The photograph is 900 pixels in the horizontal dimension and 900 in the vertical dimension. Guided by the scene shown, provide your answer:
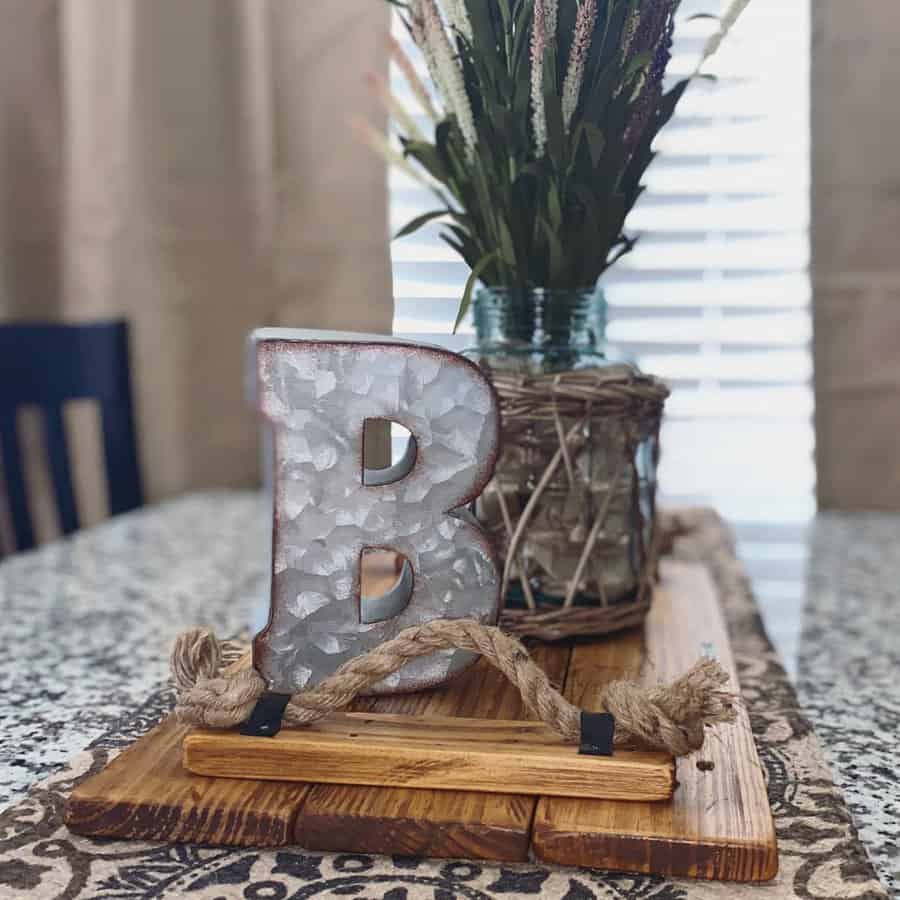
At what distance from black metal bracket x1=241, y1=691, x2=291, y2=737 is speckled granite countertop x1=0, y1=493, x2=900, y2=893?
0.09 meters

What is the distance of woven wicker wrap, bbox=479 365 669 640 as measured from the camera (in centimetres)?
74

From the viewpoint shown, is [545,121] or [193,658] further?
[545,121]

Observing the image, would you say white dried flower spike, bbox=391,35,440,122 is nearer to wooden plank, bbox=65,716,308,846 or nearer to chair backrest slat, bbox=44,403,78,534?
wooden plank, bbox=65,716,308,846

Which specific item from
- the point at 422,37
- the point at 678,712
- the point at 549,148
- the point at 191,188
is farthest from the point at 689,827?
the point at 191,188

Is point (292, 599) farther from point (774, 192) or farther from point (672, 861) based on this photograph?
Answer: point (774, 192)

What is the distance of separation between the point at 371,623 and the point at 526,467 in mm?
181

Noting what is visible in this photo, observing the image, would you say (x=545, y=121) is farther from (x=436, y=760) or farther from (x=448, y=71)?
(x=436, y=760)

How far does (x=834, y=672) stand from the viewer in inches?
34.0

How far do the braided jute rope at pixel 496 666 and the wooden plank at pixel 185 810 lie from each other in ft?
0.12

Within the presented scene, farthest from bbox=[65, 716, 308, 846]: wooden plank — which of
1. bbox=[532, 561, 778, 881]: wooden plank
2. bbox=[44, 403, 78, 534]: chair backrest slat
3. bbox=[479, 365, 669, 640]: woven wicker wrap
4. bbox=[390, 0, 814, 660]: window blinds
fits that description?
bbox=[390, 0, 814, 660]: window blinds

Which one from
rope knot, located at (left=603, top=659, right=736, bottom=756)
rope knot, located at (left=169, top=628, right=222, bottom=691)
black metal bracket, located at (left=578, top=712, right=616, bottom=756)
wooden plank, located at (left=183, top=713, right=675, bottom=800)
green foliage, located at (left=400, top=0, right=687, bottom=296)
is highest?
green foliage, located at (left=400, top=0, right=687, bottom=296)

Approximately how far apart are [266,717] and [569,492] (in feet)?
0.89

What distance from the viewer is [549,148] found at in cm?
71

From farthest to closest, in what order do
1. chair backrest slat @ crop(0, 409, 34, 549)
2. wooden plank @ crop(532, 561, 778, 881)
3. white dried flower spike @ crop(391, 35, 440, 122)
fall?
chair backrest slat @ crop(0, 409, 34, 549), white dried flower spike @ crop(391, 35, 440, 122), wooden plank @ crop(532, 561, 778, 881)
